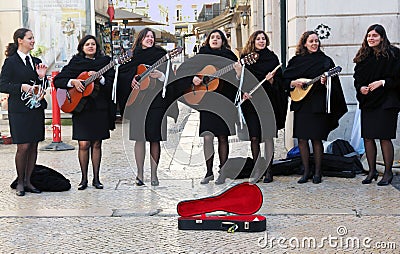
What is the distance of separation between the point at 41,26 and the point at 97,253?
11523 mm

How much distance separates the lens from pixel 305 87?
8602 mm

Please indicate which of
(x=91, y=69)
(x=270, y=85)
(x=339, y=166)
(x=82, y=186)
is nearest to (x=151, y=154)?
(x=82, y=186)

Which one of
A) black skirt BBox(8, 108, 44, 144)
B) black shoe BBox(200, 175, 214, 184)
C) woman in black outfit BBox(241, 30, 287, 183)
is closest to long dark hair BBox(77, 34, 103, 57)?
black skirt BBox(8, 108, 44, 144)

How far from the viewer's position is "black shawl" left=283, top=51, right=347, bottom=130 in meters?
8.61

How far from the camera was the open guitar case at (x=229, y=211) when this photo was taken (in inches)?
252

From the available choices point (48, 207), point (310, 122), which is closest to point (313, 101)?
point (310, 122)

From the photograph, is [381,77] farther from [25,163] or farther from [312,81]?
[25,163]

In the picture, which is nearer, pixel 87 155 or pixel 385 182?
pixel 385 182

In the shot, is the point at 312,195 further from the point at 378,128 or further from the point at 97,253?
the point at 97,253

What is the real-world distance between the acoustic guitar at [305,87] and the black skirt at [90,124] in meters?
2.30

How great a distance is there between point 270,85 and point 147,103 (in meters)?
1.49

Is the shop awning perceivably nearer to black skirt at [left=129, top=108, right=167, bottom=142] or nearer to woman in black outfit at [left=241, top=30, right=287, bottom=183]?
woman in black outfit at [left=241, top=30, right=287, bottom=183]

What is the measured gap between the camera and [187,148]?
28.9ft

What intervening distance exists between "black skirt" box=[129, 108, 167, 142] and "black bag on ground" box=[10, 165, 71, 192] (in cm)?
101
